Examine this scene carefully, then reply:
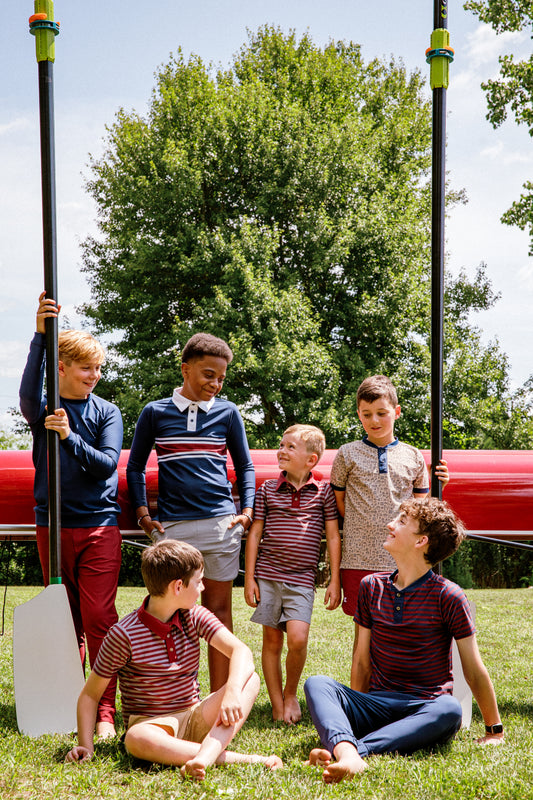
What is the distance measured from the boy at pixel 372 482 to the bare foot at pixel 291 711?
1.76ft

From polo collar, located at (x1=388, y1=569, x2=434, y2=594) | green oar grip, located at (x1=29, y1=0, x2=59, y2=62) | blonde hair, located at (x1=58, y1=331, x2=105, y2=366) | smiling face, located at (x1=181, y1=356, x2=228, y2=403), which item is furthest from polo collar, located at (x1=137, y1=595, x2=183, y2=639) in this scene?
green oar grip, located at (x1=29, y1=0, x2=59, y2=62)

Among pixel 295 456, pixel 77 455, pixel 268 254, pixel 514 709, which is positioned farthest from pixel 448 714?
pixel 268 254

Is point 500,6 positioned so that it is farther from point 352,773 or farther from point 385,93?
point 352,773

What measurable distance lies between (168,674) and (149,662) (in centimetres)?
10

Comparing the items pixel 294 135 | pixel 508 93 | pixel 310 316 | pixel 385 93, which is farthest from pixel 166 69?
pixel 508 93

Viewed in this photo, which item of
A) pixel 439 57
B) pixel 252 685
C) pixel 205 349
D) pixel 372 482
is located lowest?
pixel 252 685

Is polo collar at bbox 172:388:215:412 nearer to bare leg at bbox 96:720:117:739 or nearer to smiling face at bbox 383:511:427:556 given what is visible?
smiling face at bbox 383:511:427:556

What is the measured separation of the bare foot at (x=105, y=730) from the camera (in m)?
3.20

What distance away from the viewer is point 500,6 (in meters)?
14.1

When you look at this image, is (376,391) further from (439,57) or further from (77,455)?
(439,57)

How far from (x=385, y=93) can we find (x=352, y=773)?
19.9 m

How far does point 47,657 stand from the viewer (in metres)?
3.47

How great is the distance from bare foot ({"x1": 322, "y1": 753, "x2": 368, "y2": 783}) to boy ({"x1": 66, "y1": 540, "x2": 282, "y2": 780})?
0.28 metres

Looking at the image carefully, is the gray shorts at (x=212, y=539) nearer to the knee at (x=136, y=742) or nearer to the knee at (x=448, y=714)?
the knee at (x=136, y=742)
